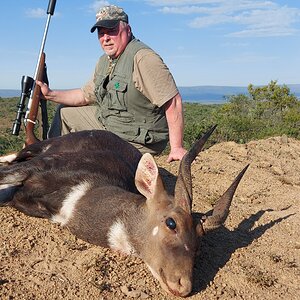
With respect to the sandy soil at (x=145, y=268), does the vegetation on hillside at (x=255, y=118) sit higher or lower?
lower

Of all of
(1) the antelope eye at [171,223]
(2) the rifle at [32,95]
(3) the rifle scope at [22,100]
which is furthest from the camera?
(3) the rifle scope at [22,100]

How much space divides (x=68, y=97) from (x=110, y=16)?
1843mm

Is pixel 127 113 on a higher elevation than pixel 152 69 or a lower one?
lower

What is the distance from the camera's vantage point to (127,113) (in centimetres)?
755

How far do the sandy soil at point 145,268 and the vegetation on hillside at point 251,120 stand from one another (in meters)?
6.16

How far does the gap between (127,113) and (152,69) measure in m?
0.82

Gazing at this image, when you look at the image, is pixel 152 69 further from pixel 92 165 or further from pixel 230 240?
pixel 230 240

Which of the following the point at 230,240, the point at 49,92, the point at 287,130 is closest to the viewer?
the point at 230,240

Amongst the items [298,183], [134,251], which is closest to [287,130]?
[298,183]

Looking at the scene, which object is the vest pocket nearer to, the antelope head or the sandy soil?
the sandy soil

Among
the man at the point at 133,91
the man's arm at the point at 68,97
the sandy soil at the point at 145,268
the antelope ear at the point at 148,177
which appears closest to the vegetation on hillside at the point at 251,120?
the man's arm at the point at 68,97

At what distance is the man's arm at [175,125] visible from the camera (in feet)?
23.4

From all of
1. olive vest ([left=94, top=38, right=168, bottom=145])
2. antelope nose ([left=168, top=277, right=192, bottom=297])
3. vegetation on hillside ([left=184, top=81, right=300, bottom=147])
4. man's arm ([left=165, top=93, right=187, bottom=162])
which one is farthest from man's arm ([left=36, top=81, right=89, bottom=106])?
antelope nose ([left=168, top=277, right=192, bottom=297])

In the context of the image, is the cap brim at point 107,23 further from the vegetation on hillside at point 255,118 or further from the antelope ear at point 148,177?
the vegetation on hillside at point 255,118
